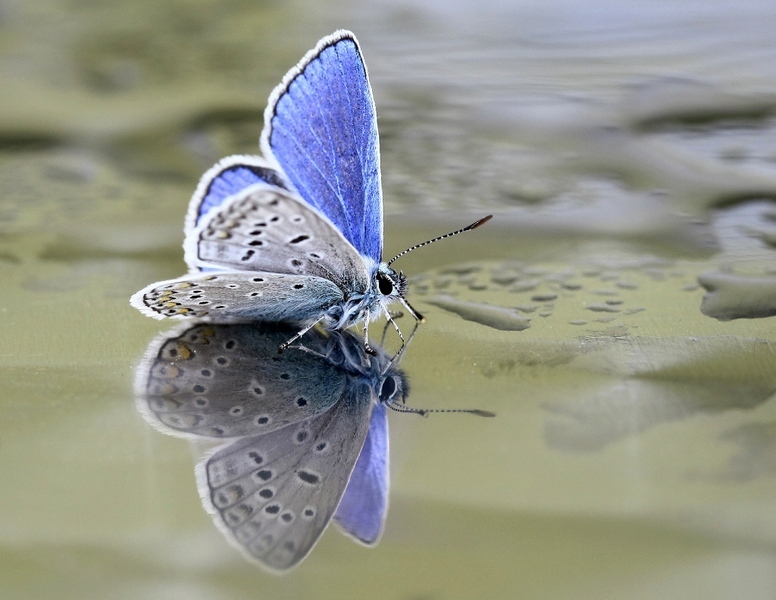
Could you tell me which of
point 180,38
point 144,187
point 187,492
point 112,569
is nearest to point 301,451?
point 187,492

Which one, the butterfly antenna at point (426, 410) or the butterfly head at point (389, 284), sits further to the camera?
the butterfly head at point (389, 284)

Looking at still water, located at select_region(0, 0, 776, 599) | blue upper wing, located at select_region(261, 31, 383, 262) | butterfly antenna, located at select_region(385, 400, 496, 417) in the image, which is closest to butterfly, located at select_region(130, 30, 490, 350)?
blue upper wing, located at select_region(261, 31, 383, 262)

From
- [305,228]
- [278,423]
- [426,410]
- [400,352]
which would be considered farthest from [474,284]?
[278,423]

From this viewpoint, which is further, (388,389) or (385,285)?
(385,285)

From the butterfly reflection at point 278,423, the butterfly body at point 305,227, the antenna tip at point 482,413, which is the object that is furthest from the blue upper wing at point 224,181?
Result: the antenna tip at point 482,413

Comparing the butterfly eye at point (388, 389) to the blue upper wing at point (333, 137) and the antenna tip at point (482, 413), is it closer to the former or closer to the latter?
the antenna tip at point (482, 413)

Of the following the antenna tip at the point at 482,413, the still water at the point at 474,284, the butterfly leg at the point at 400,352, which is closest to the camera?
the still water at the point at 474,284

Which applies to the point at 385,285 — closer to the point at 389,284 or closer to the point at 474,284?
the point at 389,284
